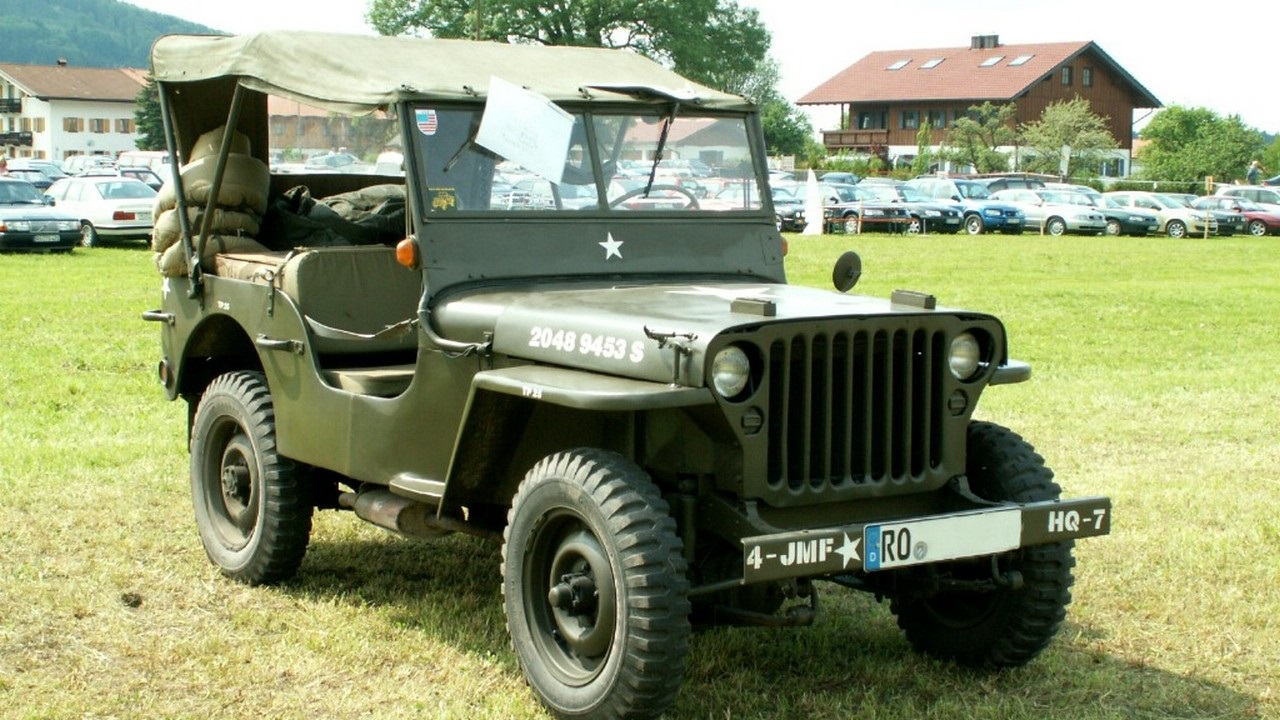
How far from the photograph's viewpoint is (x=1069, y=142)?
56.9 metres

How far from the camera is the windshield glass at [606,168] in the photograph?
5.70 metres

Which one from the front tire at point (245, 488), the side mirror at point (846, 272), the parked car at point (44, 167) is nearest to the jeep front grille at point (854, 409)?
the side mirror at point (846, 272)

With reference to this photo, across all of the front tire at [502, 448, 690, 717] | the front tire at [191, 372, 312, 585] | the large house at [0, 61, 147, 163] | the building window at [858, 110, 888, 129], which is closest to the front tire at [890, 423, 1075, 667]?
the front tire at [502, 448, 690, 717]

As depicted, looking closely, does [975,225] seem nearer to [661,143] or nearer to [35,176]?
[35,176]

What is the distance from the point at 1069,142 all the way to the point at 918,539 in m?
54.8

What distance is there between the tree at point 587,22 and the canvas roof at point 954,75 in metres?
15.1

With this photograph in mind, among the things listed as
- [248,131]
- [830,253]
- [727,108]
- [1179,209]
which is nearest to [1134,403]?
[727,108]

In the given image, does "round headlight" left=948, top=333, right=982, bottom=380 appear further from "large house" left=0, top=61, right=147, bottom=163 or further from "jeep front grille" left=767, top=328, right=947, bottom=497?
"large house" left=0, top=61, right=147, bottom=163

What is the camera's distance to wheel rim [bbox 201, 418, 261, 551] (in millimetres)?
6402

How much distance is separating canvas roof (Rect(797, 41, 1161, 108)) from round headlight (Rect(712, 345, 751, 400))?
66.8 m

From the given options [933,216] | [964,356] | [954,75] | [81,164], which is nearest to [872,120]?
[954,75]

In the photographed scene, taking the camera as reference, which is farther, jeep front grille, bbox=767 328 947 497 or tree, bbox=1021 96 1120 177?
tree, bbox=1021 96 1120 177

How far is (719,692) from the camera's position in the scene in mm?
5082

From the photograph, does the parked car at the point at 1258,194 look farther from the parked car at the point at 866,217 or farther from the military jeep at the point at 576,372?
the military jeep at the point at 576,372
